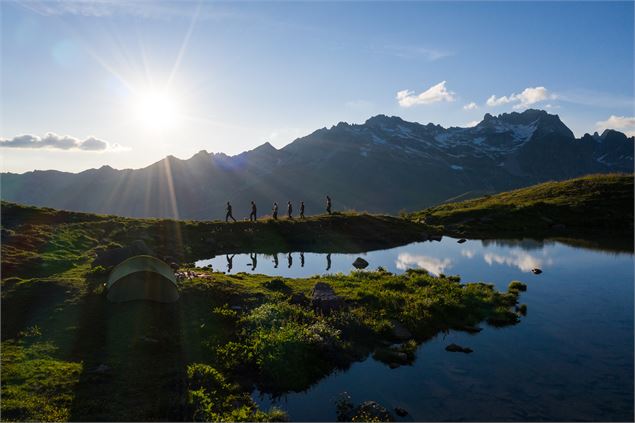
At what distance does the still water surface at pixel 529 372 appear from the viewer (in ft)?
63.4

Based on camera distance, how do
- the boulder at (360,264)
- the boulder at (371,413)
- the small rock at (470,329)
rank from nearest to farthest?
the boulder at (371,413) → the small rock at (470,329) → the boulder at (360,264)

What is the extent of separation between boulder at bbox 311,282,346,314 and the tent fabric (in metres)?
10.8

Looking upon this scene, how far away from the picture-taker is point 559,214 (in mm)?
87812

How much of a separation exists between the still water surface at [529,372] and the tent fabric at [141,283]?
499 inches

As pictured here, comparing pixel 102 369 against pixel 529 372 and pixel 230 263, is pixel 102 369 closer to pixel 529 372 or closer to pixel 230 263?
pixel 529 372

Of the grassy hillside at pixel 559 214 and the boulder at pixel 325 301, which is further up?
the grassy hillside at pixel 559 214

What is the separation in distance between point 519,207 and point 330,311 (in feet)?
257

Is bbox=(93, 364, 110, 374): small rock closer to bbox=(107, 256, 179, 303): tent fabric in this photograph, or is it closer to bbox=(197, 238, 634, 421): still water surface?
bbox=(197, 238, 634, 421): still water surface

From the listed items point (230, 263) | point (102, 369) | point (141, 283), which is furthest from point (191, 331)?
point (230, 263)

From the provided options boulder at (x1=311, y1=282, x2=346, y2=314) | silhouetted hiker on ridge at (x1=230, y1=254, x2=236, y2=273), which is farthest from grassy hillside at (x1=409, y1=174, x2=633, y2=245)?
boulder at (x1=311, y1=282, x2=346, y2=314)

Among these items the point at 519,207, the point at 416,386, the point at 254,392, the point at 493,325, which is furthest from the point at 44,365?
the point at 519,207

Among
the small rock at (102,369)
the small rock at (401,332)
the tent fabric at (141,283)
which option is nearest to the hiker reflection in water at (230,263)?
the tent fabric at (141,283)

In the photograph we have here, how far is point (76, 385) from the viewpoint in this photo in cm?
1906

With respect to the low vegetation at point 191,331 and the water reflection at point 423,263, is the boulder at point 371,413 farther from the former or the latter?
the water reflection at point 423,263
